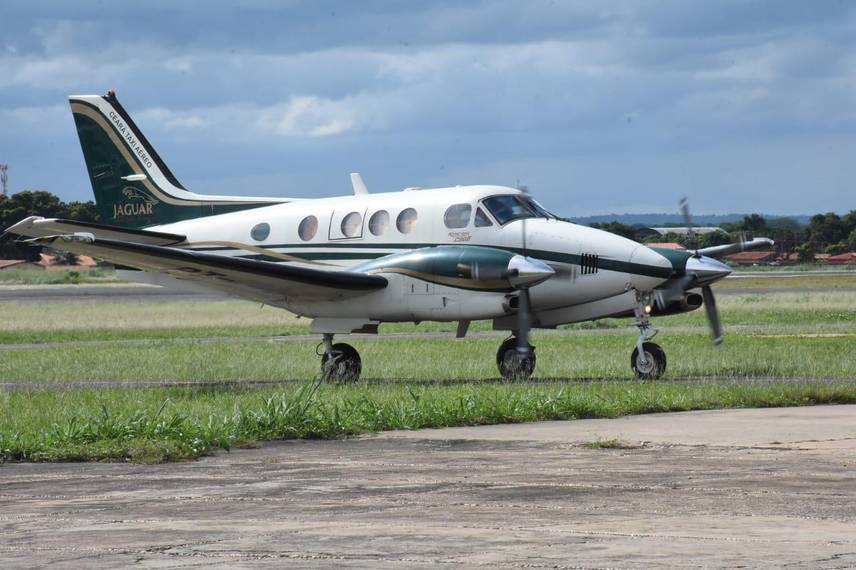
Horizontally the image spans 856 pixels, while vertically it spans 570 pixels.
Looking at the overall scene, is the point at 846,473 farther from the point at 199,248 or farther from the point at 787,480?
the point at 199,248

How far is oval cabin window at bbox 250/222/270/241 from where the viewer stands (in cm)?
2511

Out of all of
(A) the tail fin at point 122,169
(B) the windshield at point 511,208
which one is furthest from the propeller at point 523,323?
(A) the tail fin at point 122,169

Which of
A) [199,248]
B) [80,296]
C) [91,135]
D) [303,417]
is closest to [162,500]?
[303,417]

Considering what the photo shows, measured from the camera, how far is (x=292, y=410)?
1521cm

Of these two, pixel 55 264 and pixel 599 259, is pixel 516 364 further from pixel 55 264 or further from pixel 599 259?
pixel 55 264

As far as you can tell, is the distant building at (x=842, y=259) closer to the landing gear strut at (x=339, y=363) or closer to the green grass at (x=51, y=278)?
the green grass at (x=51, y=278)

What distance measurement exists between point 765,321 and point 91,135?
2278 cm

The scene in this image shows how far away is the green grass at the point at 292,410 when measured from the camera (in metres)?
13.9

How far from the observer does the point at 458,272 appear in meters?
22.2

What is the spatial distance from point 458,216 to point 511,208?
2.96 ft

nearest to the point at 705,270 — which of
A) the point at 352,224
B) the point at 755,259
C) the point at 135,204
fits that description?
the point at 352,224

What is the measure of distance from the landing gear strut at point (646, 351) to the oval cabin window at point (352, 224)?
5.14m

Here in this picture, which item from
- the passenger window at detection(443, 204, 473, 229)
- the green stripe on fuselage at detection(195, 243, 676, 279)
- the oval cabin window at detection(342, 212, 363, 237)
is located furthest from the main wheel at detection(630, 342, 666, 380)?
the oval cabin window at detection(342, 212, 363, 237)

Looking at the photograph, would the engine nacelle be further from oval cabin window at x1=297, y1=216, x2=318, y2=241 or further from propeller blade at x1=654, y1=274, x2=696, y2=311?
oval cabin window at x1=297, y1=216, x2=318, y2=241
